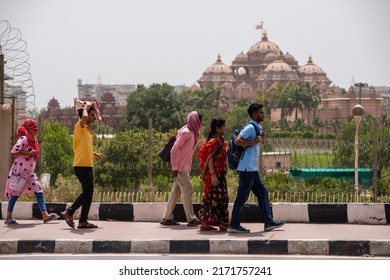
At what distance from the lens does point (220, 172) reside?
8.56 m

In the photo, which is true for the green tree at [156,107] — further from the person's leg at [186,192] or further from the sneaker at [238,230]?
the sneaker at [238,230]

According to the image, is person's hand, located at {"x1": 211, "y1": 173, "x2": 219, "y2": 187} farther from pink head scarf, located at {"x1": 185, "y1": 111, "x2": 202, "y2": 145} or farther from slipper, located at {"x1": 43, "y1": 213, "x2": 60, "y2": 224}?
slipper, located at {"x1": 43, "y1": 213, "x2": 60, "y2": 224}

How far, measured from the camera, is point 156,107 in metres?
71.8

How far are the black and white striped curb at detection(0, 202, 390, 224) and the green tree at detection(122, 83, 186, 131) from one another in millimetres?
57452

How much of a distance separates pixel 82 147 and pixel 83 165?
0.52ft

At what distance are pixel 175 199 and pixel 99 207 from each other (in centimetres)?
90

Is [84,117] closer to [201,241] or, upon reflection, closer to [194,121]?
[194,121]

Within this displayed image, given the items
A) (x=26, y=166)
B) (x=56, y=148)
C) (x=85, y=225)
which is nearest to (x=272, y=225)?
(x=85, y=225)

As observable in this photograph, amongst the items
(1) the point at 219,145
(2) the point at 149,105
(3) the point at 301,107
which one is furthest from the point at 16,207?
(3) the point at 301,107

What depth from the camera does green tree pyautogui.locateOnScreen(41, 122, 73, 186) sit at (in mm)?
23766

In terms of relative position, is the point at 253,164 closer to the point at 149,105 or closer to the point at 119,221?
the point at 119,221

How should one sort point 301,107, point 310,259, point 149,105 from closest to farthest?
point 310,259 → point 149,105 → point 301,107

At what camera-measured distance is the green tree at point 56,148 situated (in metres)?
23.8

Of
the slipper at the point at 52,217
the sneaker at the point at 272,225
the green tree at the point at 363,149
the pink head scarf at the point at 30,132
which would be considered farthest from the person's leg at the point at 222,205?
the green tree at the point at 363,149
